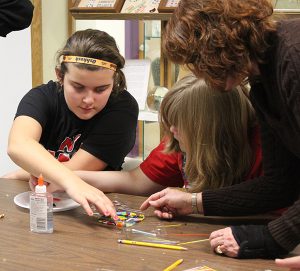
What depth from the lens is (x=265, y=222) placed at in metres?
1.41

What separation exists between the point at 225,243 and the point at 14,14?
1.20m

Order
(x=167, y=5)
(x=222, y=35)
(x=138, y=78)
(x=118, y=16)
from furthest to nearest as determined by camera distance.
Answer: (x=138, y=78) → (x=118, y=16) → (x=167, y=5) → (x=222, y=35)

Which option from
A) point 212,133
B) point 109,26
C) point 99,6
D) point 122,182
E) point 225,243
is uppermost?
point 99,6

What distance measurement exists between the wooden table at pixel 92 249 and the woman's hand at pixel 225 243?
0.05ft

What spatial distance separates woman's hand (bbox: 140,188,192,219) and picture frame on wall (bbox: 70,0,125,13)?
1.42 m

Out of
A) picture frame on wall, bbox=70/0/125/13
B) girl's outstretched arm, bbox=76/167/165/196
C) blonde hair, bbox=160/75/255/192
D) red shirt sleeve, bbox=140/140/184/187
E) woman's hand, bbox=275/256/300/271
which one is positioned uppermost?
picture frame on wall, bbox=70/0/125/13

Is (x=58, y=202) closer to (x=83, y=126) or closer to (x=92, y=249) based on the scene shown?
(x=92, y=249)

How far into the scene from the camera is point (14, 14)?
1.89 m

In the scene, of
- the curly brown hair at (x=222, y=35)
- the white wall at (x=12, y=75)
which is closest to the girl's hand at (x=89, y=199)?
the curly brown hair at (x=222, y=35)

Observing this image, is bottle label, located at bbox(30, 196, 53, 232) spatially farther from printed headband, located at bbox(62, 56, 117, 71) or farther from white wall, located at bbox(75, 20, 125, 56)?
white wall, located at bbox(75, 20, 125, 56)

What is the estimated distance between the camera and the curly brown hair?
3.76 feet

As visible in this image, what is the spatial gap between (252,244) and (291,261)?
16 centimetres

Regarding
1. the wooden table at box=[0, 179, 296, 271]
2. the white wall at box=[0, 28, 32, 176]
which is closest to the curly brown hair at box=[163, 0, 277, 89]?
the wooden table at box=[0, 179, 296, 271]

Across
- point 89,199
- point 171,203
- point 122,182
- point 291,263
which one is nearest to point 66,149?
point 122,182
